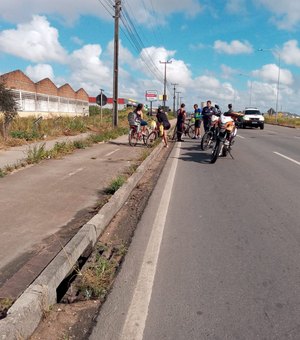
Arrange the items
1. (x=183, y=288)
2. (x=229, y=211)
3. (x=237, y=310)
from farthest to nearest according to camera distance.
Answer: (x=229, y=211) < (x=183, y=288) < (x=237, y=310)

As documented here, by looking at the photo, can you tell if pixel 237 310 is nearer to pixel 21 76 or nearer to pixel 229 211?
pixel 229 211

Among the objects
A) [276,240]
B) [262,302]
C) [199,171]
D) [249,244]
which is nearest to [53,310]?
[262,302]

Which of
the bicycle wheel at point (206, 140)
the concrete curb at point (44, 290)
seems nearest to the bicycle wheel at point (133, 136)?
the bicycle wheel at point (206, 140)

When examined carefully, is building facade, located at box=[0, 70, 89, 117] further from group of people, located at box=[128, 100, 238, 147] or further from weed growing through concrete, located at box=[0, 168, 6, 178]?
weed growing through concrete, located at box=[0, 168, 6, 178]

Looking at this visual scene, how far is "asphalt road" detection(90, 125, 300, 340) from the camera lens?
3.27 meters

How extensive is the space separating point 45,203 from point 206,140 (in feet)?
34.3

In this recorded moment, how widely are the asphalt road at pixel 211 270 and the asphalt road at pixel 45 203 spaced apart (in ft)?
3.65

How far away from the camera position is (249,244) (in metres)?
5.11

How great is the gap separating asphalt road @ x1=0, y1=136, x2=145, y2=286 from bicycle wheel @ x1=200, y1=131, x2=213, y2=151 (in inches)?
187

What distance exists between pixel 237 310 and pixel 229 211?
328 centimetres

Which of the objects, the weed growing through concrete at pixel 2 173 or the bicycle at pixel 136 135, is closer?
the weed growing through concrete at pixel 2 173

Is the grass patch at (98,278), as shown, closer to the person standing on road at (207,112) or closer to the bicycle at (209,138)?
the bicycle at (209,138)

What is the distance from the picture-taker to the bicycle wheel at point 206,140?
1607cm

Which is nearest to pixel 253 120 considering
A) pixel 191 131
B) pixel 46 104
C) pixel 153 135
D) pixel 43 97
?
pixel 191 131
